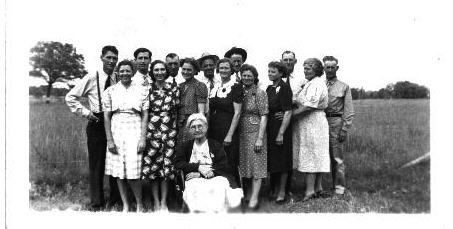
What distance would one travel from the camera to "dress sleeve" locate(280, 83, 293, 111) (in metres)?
5.99

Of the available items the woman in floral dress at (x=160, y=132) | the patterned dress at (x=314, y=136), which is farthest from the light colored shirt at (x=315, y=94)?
the woman in floral dress at (x=160, y=132)

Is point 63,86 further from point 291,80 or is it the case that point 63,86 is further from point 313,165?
point 313,165

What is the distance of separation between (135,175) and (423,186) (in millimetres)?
3382

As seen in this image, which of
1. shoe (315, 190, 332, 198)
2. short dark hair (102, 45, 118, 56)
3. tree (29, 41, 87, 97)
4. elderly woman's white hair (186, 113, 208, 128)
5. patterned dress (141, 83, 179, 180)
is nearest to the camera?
elderly woman's white hair (186, 113, 208, 128)

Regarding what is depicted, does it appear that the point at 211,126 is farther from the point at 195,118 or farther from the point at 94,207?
the point at 94,207

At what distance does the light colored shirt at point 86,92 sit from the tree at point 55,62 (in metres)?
0.59

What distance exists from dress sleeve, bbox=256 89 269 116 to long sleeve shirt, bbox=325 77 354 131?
1136mm

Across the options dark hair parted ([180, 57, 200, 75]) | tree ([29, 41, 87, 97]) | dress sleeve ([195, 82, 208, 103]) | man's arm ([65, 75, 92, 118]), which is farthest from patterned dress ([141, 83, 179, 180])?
tree ([29, 41, 87, 97])

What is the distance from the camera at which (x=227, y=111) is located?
227 inches

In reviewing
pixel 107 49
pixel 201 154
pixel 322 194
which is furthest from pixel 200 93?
pixel 322 194

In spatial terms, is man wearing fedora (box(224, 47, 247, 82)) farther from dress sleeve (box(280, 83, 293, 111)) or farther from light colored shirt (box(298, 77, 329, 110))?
Answer: light colored shirt (box(298, 77, 329, 110))

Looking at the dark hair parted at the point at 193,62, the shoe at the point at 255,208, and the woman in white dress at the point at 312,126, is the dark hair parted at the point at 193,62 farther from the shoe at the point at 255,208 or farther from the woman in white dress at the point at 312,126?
the shoe at the point at 255,208
